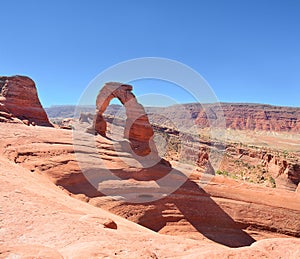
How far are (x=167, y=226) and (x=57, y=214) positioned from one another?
7038 mm

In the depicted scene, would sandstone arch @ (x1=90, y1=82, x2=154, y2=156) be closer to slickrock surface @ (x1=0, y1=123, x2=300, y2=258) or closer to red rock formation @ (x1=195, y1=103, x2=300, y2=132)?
slickrock surface @ (x1=0, y1=123, x2=300, y2=258)

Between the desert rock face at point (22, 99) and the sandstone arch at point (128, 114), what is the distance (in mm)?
5244

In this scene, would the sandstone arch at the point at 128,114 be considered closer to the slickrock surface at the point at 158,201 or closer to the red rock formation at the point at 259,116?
the slickrock surface at the point at 158,201

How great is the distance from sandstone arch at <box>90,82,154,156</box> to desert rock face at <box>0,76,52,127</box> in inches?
206

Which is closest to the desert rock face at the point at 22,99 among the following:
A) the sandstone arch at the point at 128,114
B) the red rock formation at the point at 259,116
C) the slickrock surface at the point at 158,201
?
the slickrock surface at the point at 158,201

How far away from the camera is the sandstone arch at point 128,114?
58.8 ft

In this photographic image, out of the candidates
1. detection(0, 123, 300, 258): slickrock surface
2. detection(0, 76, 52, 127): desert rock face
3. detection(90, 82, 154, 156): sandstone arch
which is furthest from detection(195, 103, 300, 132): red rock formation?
detection(0, 123, 300, 258): slickrock surface

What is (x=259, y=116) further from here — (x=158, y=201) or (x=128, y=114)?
(x=158, y=201)

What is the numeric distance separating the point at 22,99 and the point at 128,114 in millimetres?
8753

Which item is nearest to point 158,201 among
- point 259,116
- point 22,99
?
point 22,99

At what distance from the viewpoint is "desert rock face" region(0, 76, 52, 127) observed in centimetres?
2006

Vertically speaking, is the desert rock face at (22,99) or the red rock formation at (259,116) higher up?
the red rock formation at (259,116)

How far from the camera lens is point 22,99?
21.1 meters

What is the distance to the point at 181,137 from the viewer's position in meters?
56.6
